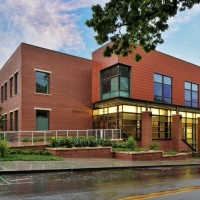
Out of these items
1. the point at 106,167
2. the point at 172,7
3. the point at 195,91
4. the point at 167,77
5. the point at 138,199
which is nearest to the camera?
the point at 138,199

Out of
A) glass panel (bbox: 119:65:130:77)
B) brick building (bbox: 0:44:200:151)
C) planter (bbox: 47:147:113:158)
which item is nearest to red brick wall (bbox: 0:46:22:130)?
brick building (bbox: 0:44:200:151)

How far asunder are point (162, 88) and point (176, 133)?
18.1 ft

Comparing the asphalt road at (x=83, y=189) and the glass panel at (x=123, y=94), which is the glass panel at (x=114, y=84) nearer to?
the glass panel at (x=123, y=94)

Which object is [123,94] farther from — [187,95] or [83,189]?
[83,189]

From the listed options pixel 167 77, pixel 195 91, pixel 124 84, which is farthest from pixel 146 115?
pixel 195 91

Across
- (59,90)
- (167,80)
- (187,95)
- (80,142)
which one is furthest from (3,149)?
(187,95)

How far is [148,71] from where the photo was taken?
34.6 meters

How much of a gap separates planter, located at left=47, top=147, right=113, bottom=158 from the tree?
12.4m

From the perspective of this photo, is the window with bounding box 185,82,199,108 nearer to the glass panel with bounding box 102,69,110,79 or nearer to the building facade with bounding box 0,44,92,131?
the glass panel with bounding box 102,69,110,79

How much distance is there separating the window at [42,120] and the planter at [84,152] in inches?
362

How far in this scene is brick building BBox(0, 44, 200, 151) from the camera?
31.1 m

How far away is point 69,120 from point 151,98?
930 cm

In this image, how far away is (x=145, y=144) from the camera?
101 feet

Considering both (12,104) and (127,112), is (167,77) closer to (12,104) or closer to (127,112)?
(127,112)
